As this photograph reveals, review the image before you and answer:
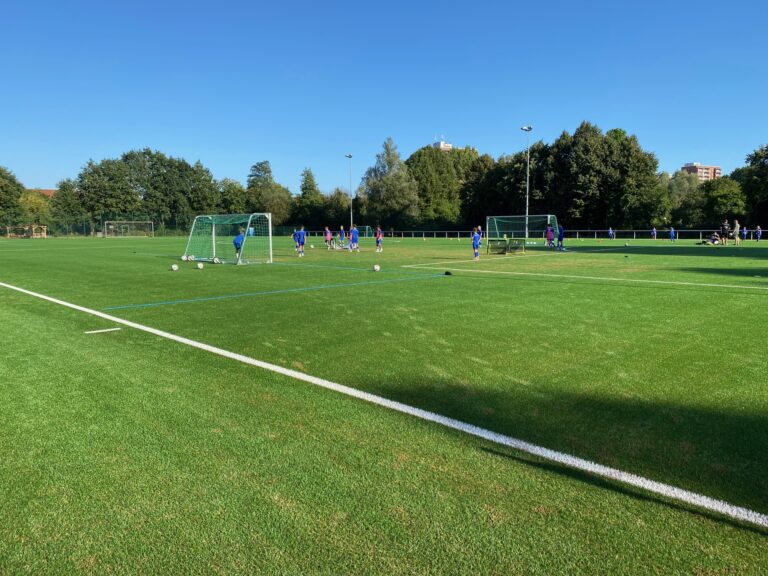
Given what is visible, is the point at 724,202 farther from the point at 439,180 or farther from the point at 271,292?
the point at 271,292

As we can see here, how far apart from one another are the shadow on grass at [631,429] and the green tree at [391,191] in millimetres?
75532

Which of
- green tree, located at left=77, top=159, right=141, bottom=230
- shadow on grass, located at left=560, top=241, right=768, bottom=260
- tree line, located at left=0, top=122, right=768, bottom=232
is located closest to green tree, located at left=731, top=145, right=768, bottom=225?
tree line, located at left=0, top=122, right=768, bottom=232

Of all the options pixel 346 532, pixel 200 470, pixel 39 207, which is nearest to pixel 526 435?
pixel 346 532

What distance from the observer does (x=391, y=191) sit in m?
80.0

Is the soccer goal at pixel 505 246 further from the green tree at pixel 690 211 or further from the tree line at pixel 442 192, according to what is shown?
the green tree at pixel 690 211

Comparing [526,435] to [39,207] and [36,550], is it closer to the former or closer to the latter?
[36,550]

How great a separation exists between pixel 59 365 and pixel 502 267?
17.1 m

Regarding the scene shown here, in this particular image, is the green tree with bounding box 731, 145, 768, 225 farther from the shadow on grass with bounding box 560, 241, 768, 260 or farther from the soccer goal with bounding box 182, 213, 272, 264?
the soccer goal with bounding box 182, 213, 272, 264

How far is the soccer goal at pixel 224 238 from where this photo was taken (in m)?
25.6

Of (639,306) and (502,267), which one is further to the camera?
(502,267)

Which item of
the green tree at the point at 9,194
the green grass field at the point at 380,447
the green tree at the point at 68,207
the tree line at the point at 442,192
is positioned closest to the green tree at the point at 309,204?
the tree line at the point at 442,192

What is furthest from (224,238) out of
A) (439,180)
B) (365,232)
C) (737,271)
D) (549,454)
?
(439,180)

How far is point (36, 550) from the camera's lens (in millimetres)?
2752

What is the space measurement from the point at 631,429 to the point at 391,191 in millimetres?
77508
